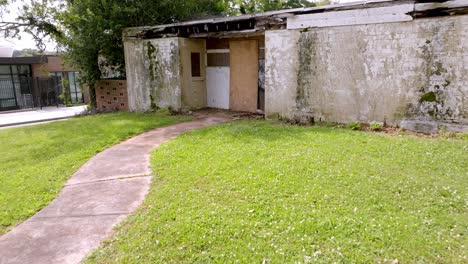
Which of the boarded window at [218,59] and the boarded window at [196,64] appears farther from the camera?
the boarded window at [196,64]

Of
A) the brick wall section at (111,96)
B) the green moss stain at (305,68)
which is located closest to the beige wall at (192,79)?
the brick wall section at (111,96)

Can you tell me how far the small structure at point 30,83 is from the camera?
21.4m

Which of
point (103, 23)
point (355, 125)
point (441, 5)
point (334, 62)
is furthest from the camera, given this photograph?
point (103, 23)

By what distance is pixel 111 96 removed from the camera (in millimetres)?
14094

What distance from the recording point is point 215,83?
1190 centimetres

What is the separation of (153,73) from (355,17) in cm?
692

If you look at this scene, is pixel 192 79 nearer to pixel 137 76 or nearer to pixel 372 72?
pixel 137 76

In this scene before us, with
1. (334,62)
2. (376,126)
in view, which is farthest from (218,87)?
(376,126)

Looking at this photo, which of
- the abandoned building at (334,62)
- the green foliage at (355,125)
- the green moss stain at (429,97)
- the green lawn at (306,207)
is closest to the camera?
the green lawn at (306,207)

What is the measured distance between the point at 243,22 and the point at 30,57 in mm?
18523

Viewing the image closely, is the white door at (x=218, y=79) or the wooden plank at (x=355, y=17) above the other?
the wooden plank at (x=355, y=17)

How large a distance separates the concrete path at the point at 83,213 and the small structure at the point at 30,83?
56.1 feet

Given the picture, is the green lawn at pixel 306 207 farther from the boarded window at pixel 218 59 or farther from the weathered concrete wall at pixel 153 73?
the boarded window at pixel 218 59

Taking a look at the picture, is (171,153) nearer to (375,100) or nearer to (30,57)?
(375,100)
